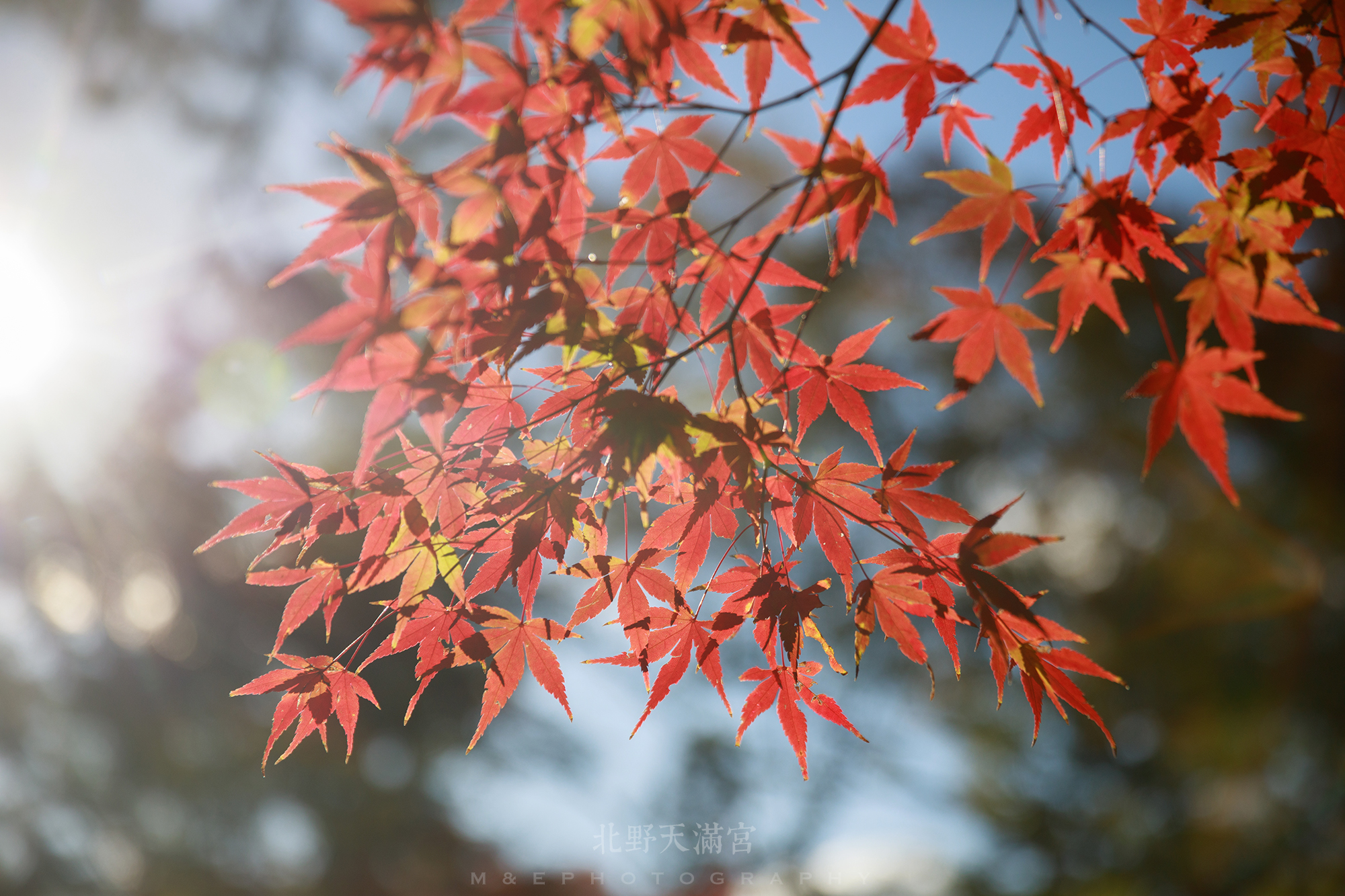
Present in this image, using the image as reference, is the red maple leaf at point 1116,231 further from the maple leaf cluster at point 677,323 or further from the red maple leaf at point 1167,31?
the red maple leaf at point 1167,31

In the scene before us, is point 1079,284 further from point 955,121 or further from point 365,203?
point 365,203

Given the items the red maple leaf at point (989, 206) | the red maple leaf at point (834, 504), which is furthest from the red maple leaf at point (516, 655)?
the red maple leaf at point (989, 206)

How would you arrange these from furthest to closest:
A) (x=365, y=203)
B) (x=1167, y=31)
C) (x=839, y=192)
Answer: (x=1167, y=31) → (x=839, y=192) → (x=365, y=203)

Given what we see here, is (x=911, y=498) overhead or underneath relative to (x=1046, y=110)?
underneath

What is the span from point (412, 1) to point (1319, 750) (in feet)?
25.7

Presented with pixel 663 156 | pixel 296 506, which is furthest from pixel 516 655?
pixel 663 156

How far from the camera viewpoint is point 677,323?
0.92 m

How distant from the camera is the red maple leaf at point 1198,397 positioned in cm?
71

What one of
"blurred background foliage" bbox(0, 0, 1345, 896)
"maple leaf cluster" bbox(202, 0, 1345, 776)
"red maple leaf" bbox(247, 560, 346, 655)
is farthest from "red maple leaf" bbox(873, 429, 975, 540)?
"blurred background foliage" bbox(0, 0, 1345, 896)

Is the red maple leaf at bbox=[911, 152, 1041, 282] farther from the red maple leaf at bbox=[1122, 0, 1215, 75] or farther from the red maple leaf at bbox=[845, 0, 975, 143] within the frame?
the red maple leaf at bbox=[1122, 0, 1215, 75]

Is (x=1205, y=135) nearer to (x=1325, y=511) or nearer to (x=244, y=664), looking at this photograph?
(x=1325, y=511)

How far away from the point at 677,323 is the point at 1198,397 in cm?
61

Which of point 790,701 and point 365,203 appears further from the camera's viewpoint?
point 790,701

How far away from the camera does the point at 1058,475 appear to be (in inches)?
256
